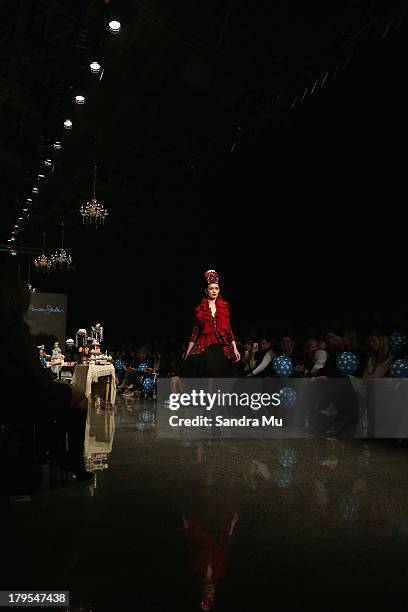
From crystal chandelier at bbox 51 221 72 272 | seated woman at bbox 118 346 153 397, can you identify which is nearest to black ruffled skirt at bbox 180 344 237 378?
seated woman at bbox 118 346 153 397

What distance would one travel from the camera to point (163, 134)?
997 cm

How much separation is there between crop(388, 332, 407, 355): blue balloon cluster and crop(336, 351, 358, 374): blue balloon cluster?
1.12ft

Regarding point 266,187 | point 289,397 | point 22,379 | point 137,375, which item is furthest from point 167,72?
point 22,379

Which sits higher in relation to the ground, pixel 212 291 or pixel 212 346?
pixel 212 291

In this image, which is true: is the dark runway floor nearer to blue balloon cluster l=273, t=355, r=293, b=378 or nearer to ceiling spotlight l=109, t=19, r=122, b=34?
blue balloon cluster l=273, t=355, r=293, b=378

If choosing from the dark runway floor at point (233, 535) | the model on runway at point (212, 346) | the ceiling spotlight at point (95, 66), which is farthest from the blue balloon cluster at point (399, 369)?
the ceiling spotlight at point (95, 66)

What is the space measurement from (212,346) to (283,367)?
114 centimetres

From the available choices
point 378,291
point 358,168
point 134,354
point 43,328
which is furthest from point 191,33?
point 43,328

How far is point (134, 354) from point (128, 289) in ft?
7.64

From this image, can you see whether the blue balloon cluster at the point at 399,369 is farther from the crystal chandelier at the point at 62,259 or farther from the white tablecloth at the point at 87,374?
the crystal chandelier at the point at 62,259

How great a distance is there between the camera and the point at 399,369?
415 cm

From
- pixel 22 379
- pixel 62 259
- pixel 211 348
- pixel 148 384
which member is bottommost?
pixel 148 384

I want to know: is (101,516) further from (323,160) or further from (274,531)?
(323,160)

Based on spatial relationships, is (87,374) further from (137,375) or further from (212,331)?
(137,375)
